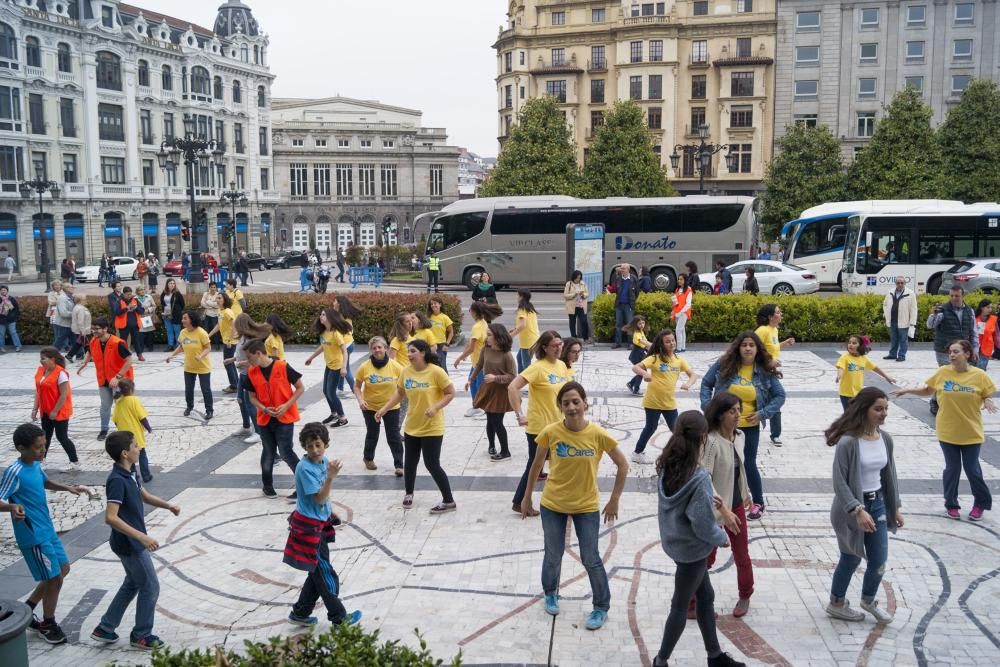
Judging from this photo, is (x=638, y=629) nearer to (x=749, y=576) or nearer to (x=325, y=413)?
(x=749, y=576)

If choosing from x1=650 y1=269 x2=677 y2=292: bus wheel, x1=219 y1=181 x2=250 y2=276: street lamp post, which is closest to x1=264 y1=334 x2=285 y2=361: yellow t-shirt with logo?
x1=650 y1=269 x2=677 y2=292: bus wheel

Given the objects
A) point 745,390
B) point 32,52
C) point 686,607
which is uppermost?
point 32,52

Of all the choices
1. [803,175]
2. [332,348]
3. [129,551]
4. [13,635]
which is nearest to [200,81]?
[803,175]

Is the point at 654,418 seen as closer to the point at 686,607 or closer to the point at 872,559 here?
the point at 872,559

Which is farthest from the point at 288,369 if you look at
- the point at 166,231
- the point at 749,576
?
the point at 166,231

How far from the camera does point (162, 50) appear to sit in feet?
200

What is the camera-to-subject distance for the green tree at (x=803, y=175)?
4609 cm

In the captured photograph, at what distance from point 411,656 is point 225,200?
6622 centimetres

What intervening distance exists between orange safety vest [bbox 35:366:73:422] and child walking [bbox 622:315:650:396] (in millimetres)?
6872

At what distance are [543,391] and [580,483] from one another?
2.25m

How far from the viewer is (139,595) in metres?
5.93

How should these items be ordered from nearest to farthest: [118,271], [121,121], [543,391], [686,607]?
[686,607], [543,391], [118,271], [121,121]

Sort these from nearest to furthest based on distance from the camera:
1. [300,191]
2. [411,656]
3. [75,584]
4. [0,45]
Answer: [411,656]
[75,584]
[0,45]
[300,191]

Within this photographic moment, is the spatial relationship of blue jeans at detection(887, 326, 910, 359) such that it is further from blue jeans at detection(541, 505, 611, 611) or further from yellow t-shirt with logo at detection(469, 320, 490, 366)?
blue jeans at detection(541, 505, 611, 611)
